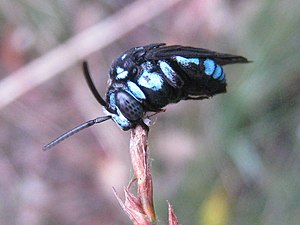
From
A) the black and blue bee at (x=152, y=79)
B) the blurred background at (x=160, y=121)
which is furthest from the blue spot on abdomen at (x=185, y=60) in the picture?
the blurred background at (x=160, y=121)

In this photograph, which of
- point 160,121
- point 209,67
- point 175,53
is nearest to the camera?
point 175,53

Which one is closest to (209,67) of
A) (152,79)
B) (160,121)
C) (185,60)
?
(185,60)

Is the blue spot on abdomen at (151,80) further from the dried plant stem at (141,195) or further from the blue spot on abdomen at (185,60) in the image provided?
the dried plant stem at (141,195)

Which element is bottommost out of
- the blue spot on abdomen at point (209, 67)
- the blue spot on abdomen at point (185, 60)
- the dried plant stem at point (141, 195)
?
the dried plant stem at point (141, 195)

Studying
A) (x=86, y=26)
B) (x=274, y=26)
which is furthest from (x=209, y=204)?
(x=86, y=26)

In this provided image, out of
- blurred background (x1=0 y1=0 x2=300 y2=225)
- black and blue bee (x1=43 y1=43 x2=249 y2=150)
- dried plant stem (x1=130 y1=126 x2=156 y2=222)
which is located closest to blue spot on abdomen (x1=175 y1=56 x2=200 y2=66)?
black and blue bee (x1=43 y1=43 x2=249 y2=150)

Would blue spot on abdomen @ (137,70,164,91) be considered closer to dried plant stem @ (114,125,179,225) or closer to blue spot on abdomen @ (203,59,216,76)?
blue spot on abdomen @ (203,59,216,76)

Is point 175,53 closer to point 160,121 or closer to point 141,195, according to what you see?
point 141,195
